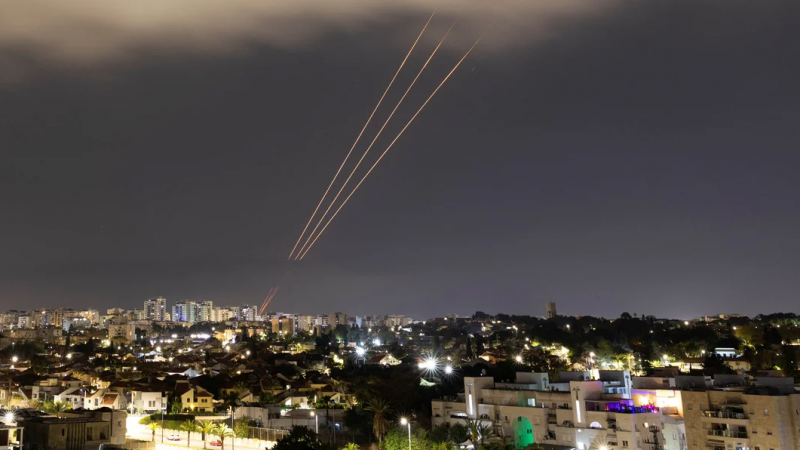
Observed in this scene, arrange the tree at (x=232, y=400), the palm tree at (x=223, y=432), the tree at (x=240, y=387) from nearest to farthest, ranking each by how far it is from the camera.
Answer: the palm tree at (x=223, y=432) → the tree at (x=232, y=400) → the tree at (x=240, y=387)

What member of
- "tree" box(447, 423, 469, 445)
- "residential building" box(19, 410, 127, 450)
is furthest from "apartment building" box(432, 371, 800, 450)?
"residential building" box(19, 410, 127, 450)

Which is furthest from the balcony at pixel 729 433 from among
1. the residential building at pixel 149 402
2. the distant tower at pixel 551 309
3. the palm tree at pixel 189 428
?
the distant tower at pixel 551 309

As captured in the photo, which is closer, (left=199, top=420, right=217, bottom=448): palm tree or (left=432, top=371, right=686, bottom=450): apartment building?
(left=432, top=371, right=686, bottom=450): apartment building

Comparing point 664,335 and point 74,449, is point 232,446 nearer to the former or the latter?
point 74,449

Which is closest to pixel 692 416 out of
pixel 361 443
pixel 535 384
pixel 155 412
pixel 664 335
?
pixel 535 384

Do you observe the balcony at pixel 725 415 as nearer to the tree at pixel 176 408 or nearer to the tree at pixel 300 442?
the tree at pixel 300 442

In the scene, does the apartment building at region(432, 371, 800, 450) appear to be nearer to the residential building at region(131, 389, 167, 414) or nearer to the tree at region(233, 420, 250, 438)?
the tree at region(233, 420, 250, 438)

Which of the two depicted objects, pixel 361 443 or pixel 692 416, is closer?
pixel 692 416
